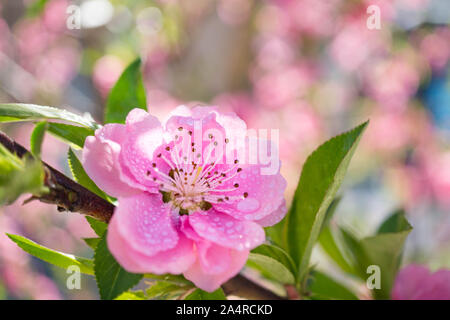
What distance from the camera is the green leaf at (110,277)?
0.29 metres

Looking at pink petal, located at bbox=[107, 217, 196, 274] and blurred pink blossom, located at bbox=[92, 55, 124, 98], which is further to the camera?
blurred pink blossom, located at bbox=[92, 55, 124, 98]

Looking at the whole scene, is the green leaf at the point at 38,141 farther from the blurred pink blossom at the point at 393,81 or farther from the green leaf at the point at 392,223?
the blurred pink blossom at the point at 393,81

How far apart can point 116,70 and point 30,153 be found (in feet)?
4.88

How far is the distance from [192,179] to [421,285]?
12.2 inches

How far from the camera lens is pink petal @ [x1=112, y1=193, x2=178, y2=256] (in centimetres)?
26

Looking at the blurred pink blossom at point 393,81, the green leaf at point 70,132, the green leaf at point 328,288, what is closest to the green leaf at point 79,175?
the green leaf at point 70,132

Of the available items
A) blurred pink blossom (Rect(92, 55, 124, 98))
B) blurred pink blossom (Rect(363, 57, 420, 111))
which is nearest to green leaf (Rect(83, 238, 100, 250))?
blurred pink blossom (Rect(92, 55, 124, 98))

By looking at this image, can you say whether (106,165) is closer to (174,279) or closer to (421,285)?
(174,279)

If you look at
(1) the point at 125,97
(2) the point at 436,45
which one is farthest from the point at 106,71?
(2) the point at 436,45

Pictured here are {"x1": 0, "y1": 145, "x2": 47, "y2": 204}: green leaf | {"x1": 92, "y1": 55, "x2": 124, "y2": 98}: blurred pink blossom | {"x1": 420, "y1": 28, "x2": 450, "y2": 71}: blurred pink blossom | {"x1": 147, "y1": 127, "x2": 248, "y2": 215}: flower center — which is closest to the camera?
{"x1": 0, "y1": 145, "x2": 47, "y2": 204}: green leaf

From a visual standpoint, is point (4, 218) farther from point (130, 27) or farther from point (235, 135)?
point (235, 135)

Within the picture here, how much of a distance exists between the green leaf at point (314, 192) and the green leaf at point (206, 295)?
9 cm

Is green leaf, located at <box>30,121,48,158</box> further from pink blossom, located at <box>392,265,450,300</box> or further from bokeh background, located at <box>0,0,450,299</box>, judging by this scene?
bokeh background, located at <box>0,0,450,299</box>

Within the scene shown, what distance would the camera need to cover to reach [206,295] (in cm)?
35
